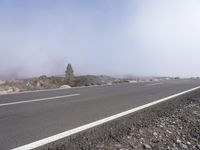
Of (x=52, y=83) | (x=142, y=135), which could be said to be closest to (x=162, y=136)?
(x=142, y=135)

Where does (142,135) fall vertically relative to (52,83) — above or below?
below

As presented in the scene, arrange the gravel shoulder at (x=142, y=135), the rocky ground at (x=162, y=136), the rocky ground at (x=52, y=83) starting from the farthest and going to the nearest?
the rocky ground at (x=52, y=83) < the rocky ground at (x=162, y=136) < the gravel shoulder at (x=142, y=135)

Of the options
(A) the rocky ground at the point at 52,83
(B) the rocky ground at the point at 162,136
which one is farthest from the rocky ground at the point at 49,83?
(B) the rocky ground at the point at 162,136

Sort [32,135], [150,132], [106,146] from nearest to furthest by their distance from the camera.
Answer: [106,146] → [32,135] → [150,132]

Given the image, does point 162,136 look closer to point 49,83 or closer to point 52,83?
point 52,83

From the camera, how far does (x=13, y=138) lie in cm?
555

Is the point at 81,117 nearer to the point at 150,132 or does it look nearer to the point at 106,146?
the point at 150,132

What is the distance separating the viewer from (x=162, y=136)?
641 centimetres

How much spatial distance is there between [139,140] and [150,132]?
2.48ft

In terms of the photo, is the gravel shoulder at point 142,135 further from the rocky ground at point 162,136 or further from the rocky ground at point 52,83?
the rocky ground at point 52,83

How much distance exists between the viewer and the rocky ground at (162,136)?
5.60 m

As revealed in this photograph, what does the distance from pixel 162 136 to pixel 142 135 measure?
510 millimetres

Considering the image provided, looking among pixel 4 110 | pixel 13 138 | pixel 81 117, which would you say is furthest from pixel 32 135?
pixel 4 110

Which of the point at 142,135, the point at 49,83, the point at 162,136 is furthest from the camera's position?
the point at 49,83
